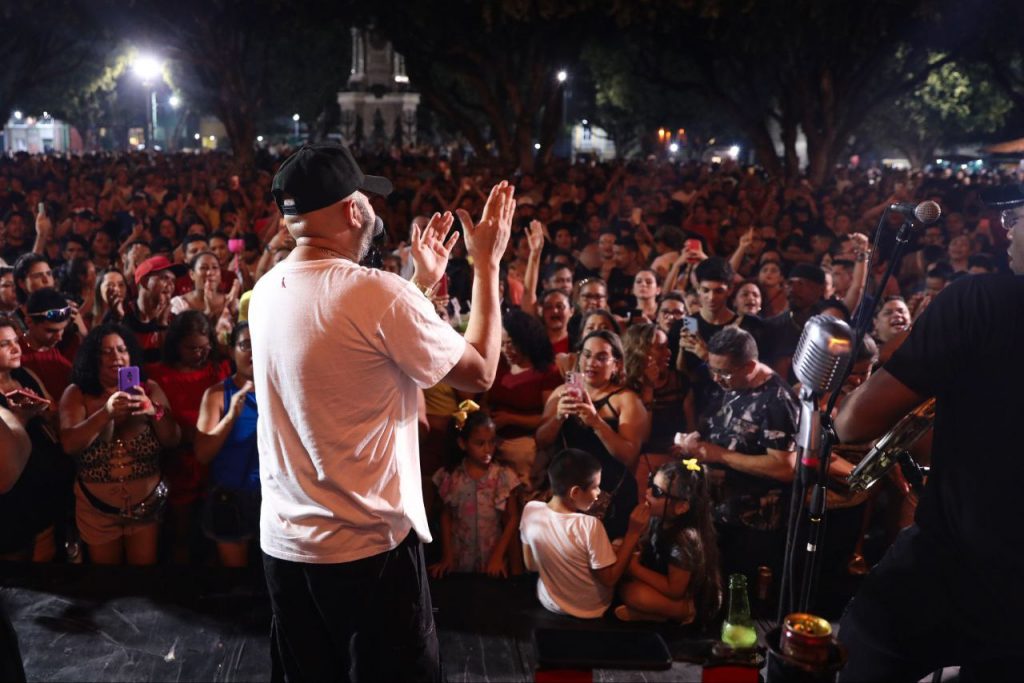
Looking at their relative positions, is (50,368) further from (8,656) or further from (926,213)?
(926,213)

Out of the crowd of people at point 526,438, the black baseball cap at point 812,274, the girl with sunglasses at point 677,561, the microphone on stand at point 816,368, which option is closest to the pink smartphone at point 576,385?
the crowd of people at point 526,438

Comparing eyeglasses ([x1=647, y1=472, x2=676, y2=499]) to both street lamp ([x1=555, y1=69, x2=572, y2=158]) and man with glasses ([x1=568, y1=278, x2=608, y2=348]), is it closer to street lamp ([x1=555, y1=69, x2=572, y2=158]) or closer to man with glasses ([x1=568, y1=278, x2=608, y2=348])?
man with glasses ([x1=568, y1=278, x2=608, y2=348])

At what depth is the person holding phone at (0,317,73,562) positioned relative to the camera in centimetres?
482

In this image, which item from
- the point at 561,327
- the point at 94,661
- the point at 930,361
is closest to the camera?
the point at 930,361

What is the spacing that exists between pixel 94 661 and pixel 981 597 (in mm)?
3519

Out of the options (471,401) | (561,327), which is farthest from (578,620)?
(561,327)

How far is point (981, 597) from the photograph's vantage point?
7.65ft

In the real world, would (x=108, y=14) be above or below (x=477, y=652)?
above

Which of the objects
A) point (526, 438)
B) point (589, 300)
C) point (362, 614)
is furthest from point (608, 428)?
point (362, 614)

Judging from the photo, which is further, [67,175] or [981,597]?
[67,175]

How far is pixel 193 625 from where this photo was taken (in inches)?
175

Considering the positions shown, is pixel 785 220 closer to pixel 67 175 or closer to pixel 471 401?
pixel 471 401

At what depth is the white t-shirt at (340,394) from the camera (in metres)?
2.32

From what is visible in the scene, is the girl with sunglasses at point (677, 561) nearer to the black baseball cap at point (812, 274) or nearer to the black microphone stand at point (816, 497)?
the black microphone stand at point (816, 497)
